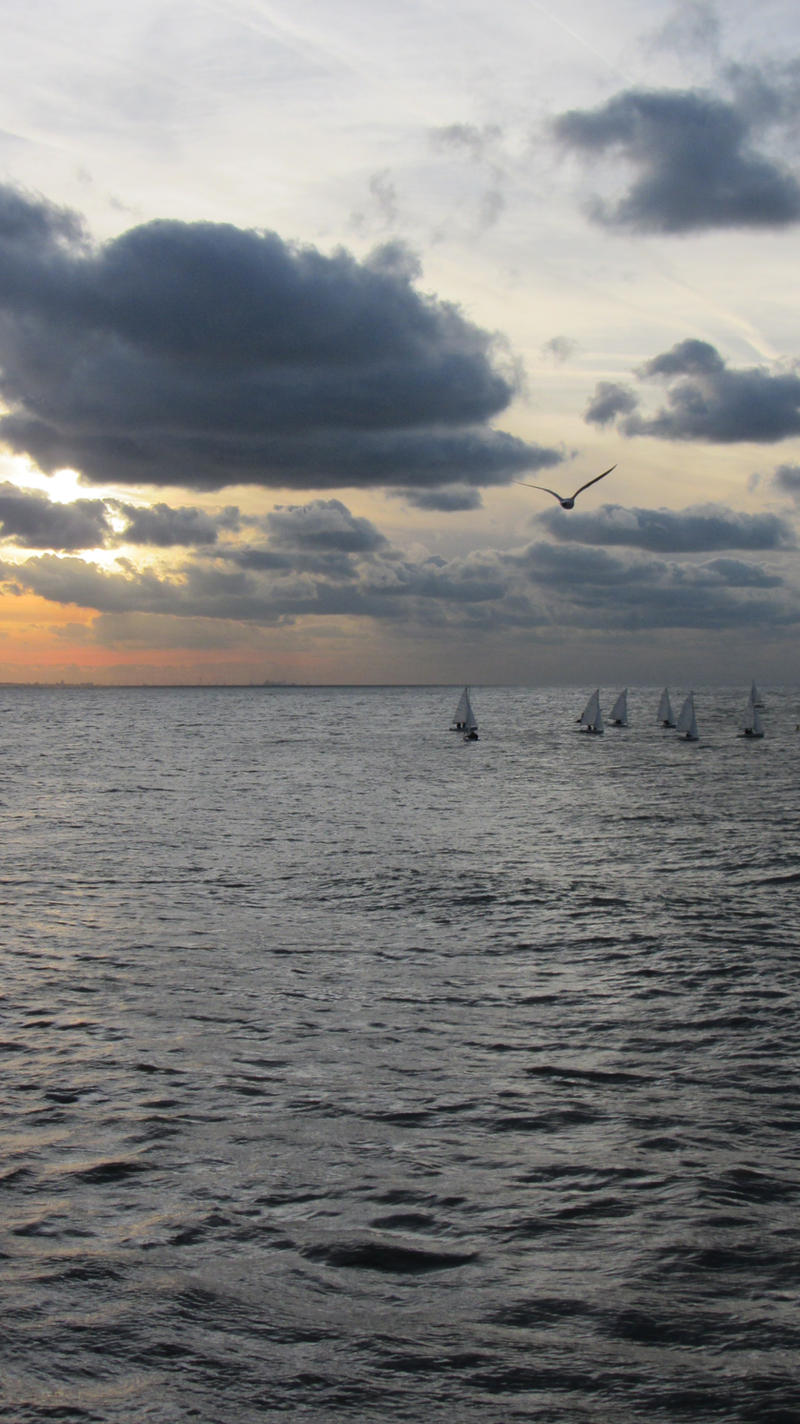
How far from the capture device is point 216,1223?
11891mm

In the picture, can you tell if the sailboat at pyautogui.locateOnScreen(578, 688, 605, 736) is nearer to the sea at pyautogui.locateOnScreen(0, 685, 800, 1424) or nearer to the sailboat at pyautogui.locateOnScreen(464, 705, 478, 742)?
the sailboat at pyautogui.locateOnScreen(464, 705, 478, 742)

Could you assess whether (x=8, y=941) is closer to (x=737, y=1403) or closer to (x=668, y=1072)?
(x=668, y=1072)

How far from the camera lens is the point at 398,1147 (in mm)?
14047

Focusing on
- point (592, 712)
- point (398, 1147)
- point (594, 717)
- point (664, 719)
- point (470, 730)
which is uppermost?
point (592, 712)

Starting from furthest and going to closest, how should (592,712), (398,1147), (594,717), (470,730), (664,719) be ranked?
(664,719), (592,712), (594,717), (470,730), (398,1147)

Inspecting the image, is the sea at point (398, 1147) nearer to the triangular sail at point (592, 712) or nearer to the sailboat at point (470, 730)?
the sailboat at point (470, 730)

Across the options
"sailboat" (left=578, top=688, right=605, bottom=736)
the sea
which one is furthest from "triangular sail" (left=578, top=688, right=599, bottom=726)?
the sea

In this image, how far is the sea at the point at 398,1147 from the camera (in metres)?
9.38

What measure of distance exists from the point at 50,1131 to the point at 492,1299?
6859 millimetres

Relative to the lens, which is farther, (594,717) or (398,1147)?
(594,717)

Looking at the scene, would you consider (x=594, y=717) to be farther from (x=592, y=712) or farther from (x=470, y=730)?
(x=470, y=730)

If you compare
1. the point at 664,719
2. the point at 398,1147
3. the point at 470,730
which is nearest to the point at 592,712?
the point at 664,719

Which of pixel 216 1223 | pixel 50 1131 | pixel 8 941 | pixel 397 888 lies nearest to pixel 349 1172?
pixel 216 1223

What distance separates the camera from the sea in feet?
30.8
